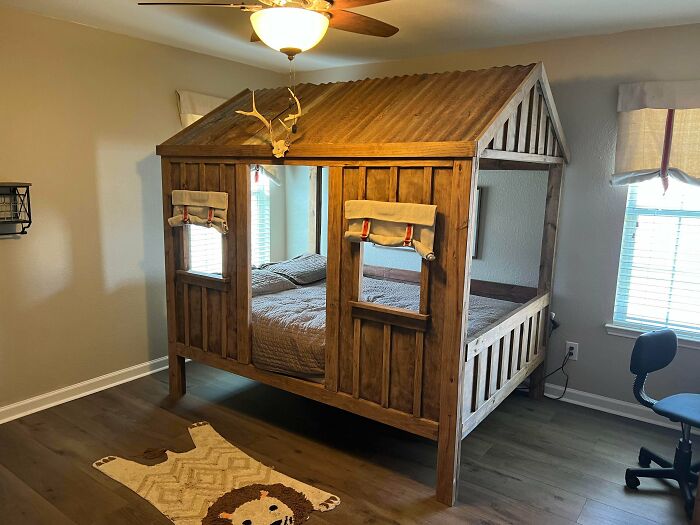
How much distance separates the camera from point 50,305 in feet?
11.3

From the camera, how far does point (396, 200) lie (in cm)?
253

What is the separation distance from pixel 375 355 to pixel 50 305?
2222mm

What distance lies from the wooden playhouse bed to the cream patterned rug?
492 mm

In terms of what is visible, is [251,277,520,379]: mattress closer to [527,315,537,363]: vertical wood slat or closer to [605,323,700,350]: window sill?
[527,315,537,363]: vertical wood slat

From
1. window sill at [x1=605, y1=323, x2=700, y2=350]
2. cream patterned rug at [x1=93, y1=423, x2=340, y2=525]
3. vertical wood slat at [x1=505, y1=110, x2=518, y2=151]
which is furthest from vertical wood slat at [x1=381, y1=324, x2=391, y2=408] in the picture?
window sill at [x1=605, y1=323, x2=700, y2=350]

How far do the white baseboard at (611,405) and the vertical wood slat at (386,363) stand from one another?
1.70 metres

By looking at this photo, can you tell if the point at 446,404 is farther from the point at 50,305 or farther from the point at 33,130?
the point at 33,130

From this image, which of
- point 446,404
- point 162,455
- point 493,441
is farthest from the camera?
point 493,441

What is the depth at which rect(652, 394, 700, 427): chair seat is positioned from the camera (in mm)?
2490

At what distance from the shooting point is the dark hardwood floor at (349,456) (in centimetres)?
248

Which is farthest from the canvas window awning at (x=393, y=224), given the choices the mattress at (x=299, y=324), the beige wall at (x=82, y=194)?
the beige wall at (x=82, y=194)

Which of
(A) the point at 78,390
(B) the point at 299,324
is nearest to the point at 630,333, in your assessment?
(B) the point at 299,324

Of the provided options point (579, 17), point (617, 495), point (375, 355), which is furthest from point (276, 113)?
point (617, 495)

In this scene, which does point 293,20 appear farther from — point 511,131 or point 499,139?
point 511,131
